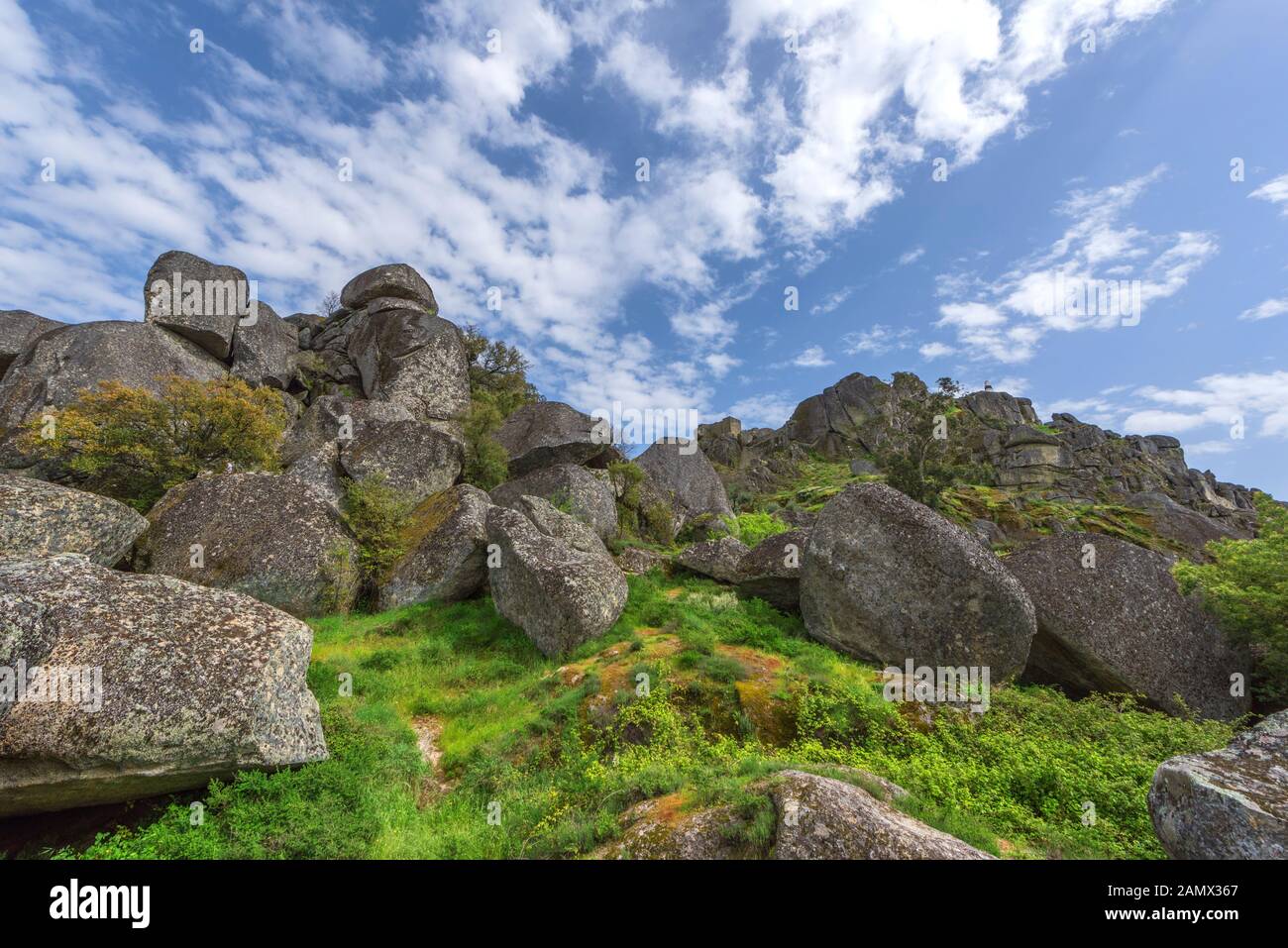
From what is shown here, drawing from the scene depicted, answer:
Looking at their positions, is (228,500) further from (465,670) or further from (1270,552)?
(1270,552)

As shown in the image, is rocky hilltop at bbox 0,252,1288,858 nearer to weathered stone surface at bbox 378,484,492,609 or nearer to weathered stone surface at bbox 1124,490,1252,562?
weathered stone surface at bbox 378,484,492,609

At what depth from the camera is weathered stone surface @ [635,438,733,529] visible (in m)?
35.3

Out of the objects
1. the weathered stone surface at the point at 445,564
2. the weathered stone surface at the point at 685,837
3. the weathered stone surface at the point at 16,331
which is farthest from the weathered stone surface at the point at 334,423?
the weathered stone surface at the point at 685,837

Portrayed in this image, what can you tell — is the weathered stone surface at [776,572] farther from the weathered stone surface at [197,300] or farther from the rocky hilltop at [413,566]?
the weathered stone surface at [197,300]

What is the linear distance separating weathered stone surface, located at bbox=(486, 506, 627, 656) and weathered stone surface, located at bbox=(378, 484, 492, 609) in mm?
1274

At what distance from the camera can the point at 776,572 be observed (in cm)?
1842

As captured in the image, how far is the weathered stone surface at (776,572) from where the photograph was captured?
18.3 m

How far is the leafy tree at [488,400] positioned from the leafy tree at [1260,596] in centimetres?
2618

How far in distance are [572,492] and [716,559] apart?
7.89m

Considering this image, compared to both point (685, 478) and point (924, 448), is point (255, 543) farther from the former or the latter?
point (924, 448)

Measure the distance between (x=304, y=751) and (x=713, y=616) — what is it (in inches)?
483

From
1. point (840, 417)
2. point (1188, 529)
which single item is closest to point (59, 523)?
point (1188, 529)
